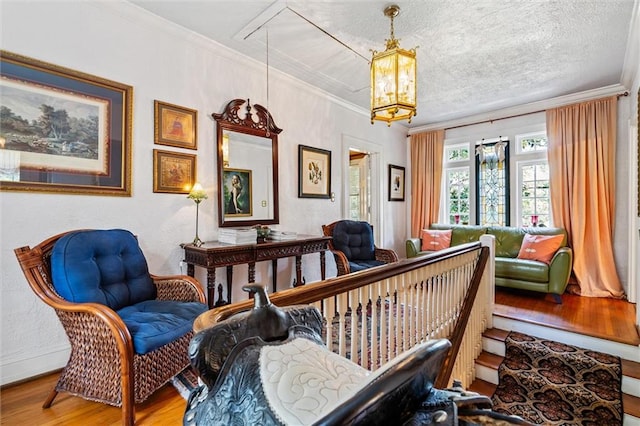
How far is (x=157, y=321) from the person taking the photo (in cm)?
169

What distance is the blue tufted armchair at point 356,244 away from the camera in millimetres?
3773

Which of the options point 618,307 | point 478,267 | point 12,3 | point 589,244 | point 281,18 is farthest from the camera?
point 589,244

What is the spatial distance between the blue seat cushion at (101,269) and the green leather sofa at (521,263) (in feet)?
12.8

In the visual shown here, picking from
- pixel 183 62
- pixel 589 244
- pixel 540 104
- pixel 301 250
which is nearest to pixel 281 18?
pixel 183 62

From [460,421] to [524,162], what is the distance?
17.3 ft

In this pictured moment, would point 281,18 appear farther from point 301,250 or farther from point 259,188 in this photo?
point 301,250

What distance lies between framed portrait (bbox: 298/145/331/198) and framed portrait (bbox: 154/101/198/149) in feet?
4.37

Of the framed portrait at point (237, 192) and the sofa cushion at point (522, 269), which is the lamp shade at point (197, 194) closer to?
the framed portrait at point (237, 192)

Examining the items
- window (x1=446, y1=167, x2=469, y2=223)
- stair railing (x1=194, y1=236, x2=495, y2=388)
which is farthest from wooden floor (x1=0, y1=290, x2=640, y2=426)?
window (x1=446, y1=167, x2=469, y2=223)

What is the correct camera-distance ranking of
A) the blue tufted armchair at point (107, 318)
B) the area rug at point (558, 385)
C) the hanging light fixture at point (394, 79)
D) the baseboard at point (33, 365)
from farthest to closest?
the area rug at point (558, 385), the hanging light fixture at point (394, 79), the baseboard at point (33, 365), the blue tufted armchair at point (107, 318)

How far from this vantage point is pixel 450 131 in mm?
5309

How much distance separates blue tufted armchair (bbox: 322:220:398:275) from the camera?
3.77 m

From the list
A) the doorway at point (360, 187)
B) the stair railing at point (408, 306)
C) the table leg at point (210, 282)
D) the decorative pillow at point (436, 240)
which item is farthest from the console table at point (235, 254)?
the decorative pillow at point (436, 240)

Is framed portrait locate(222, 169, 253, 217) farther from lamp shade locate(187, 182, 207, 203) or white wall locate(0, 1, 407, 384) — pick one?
lamp shade locate(187, 182, 207, 203)
